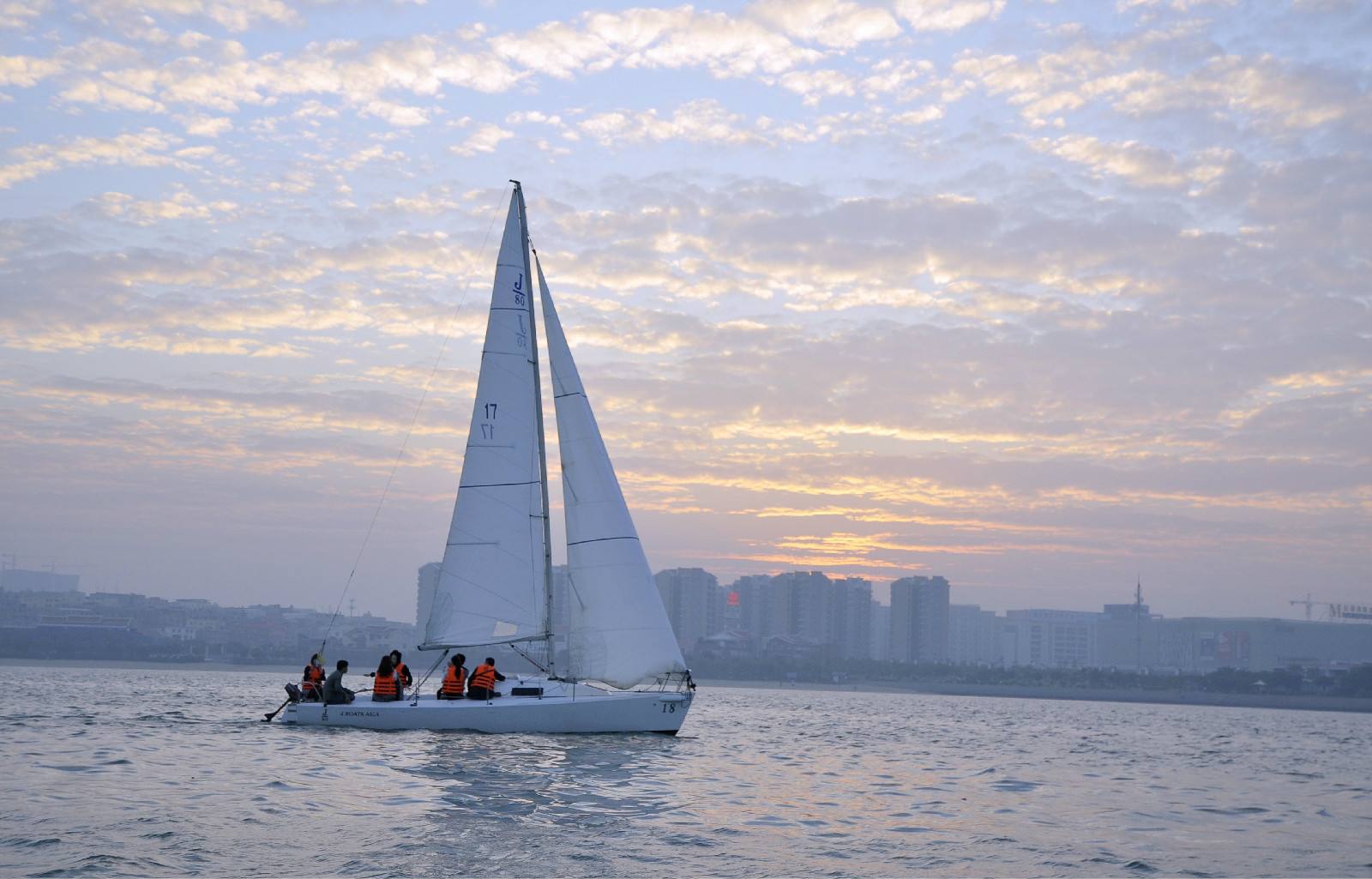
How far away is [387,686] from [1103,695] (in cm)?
15312

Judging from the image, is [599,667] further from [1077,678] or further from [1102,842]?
[1077,678]

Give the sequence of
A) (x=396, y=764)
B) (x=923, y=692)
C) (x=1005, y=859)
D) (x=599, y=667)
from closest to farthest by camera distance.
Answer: (x=1005, y=859)
(x=396, y=764)
(x=599, y=667)
(x=923, y=692)

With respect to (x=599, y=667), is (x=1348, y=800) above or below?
below

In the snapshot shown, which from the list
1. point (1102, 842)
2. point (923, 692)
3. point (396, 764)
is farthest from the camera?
point (923, 692)

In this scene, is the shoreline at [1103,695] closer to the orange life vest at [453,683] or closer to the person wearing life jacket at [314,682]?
the person wearing life jacket at [314,682]

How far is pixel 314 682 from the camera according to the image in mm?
33250

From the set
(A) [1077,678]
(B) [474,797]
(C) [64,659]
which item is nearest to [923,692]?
(A) [1077,678]

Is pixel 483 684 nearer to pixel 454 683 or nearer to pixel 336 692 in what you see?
pixel 454 683

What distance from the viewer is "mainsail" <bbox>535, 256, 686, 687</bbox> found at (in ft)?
105

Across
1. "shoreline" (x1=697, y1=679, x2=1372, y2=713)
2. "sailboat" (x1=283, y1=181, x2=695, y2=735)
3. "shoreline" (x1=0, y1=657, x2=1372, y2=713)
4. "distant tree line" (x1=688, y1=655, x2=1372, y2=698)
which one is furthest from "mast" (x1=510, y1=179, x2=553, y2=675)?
"distant tree line" (x1=688, y1=655, x2=1372, y2=698)

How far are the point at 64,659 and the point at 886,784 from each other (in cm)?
16703

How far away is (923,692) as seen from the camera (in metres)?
183

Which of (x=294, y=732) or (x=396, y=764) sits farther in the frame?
(x=294, y=732)

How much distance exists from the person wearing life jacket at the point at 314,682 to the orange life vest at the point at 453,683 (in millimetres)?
3759
